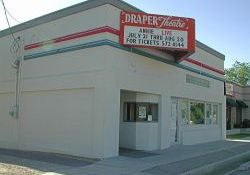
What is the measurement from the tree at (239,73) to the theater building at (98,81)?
60.9 meters

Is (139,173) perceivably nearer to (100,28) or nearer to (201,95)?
(100,28)

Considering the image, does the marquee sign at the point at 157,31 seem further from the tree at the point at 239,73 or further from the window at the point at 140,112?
the tree at the point at 239,73

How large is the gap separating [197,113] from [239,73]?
198 ft

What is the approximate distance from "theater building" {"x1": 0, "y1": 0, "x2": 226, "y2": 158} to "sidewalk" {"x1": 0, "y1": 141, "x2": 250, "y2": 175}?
A: 832 mm

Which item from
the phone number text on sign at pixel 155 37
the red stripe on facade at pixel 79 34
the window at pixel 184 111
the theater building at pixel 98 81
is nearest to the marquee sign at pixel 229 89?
the theater building at pixel 98 81

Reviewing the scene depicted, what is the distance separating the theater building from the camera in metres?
15.6

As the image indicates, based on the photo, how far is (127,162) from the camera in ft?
47.3

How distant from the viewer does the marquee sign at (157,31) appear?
53.8 ft

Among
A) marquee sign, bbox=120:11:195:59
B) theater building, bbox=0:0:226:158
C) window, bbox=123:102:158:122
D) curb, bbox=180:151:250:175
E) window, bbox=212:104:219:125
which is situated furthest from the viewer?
window, bbox=212:104:219:125

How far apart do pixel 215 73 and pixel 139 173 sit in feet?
50.9

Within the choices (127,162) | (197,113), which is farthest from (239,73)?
(127,162)

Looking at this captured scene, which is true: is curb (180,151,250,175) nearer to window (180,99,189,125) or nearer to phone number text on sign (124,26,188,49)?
window (180,99,189,125)

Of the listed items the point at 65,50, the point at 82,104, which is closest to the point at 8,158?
the point at 82,104

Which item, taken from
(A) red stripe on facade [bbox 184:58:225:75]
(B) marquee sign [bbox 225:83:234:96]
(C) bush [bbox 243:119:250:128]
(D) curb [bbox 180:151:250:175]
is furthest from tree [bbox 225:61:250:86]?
(D) curb [bbox 180:151:250:175]
